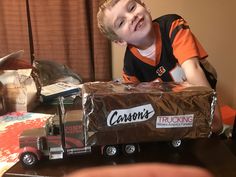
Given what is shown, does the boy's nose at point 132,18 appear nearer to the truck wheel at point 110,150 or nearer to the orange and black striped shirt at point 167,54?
the orange and black striped shirt at point 167,54

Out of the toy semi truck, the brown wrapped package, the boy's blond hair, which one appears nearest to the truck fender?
the toy semi truck

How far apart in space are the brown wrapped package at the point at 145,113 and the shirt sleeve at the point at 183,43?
9.9 inches

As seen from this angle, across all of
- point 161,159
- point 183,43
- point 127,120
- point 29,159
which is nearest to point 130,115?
point 127,120

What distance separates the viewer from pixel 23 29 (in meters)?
1.95

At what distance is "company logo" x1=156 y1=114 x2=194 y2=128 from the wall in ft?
4.24

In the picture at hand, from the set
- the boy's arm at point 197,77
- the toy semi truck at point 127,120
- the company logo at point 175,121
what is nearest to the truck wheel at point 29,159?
the toy semi truck at point 127,120

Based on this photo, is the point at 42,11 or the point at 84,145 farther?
the point at 42,11

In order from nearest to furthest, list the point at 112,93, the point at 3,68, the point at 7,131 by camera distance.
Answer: the point at 112,93
the point at 7,131
the point at 3,68

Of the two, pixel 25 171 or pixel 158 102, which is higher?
pixel 158 102

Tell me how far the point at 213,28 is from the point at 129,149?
141cm

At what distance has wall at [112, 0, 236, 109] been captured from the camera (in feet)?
6.16

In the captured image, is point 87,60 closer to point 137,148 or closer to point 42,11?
point 42,11

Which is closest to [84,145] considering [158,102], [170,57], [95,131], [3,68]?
[95,131]

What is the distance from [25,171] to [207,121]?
40 cm
